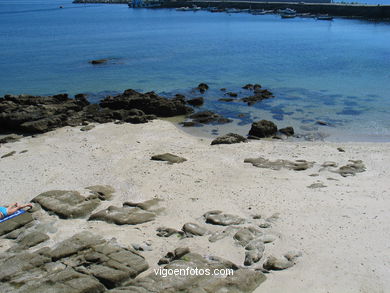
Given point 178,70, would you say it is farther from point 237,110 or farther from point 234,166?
point 234,166

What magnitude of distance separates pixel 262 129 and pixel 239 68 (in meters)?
20.4

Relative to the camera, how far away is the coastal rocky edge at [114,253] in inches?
331

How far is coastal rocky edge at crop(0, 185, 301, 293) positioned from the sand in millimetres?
248

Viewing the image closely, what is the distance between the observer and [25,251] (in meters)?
10.3

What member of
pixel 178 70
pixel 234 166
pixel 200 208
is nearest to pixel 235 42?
pixel 178 70

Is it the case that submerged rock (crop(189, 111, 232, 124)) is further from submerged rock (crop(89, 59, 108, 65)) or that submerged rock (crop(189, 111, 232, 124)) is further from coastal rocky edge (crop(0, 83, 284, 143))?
submerged rock (crop(89, 59, 108, 65))

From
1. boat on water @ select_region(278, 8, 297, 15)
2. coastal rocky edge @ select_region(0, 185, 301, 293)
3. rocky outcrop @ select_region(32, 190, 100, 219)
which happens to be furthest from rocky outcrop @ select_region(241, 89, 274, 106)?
boat on water @ select_region(278, 8, 297, 15)

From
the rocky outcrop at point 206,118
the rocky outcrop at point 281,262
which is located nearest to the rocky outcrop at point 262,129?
the rocky outcrop at point 206,118

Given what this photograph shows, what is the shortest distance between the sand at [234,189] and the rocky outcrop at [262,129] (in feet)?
3.58

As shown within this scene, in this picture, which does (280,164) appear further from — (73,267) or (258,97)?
(258,97)

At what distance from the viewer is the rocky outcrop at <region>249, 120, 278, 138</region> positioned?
21.3 metres

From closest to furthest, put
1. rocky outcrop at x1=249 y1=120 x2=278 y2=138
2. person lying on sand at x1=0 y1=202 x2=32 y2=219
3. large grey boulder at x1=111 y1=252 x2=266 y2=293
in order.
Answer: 1. large grey boulder at x1=111 y1=252 x2=266 y2=293
2. person lying on sand at x1=0 y1=202 x2=32 y2=219
3. rocky outcrop at x1=249 y1=120 x2=278 y2=138

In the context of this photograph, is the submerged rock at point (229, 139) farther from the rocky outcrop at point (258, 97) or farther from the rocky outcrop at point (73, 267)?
the rocky outcrop at point (73, 267)

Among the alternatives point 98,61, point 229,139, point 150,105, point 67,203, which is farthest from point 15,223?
point 98,61
